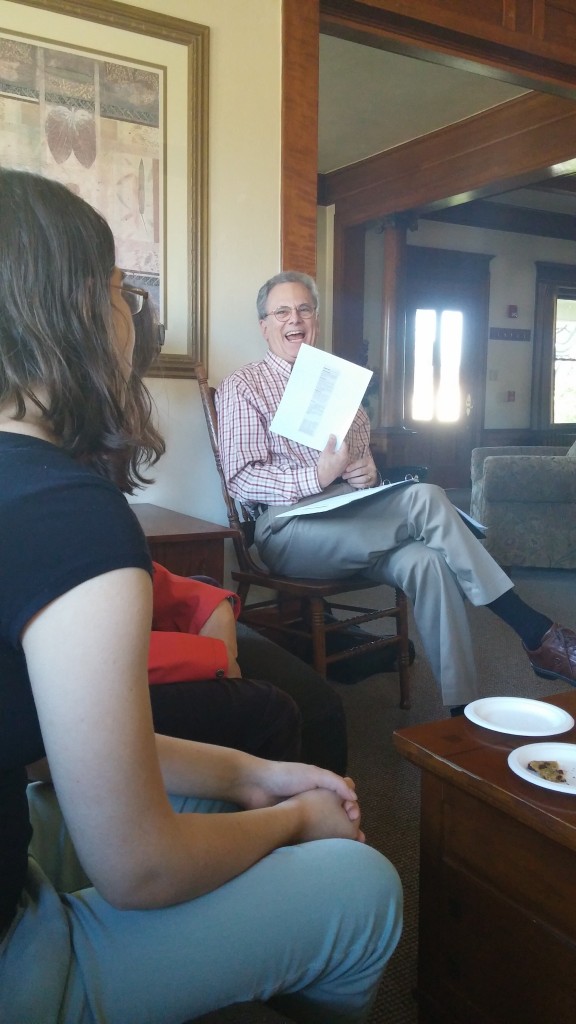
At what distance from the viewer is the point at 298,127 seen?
2.46m

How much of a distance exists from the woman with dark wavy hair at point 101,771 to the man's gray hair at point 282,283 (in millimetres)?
1615

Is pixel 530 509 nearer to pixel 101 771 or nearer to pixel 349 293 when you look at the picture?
pixel 349 293

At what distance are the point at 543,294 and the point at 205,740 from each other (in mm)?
8066

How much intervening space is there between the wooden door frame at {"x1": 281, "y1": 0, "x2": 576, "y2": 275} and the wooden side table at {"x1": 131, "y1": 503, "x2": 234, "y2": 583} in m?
1.11

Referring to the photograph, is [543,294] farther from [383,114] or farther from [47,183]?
[47,183]

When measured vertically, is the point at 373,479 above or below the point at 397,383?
below

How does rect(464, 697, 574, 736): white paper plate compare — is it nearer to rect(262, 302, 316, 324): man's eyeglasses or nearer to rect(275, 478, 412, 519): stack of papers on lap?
rect(275, 478, 412, 519): stack of papers on lap

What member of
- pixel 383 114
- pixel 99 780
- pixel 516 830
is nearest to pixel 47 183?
pixel 99 780

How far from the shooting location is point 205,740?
3.67ft

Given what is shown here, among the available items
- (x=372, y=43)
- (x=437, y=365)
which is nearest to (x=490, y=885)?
(x=372, y=43)

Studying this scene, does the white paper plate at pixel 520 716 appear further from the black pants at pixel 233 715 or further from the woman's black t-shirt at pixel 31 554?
the woman's black t-shirt at pixel 31 554

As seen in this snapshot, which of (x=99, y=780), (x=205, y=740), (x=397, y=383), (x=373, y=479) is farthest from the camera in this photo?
(x=397, y=383)

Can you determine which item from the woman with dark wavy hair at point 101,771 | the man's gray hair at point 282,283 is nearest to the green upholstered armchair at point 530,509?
the man's gray hair at point 282,283

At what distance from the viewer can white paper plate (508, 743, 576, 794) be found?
94 centimetres
